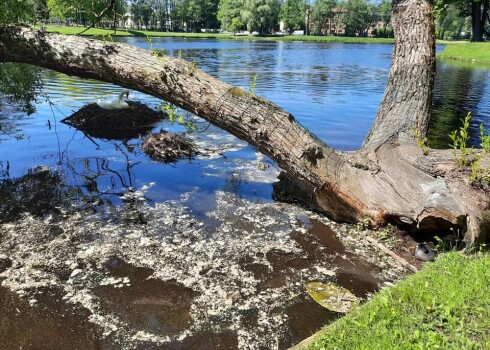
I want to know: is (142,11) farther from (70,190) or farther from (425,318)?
(425,318)

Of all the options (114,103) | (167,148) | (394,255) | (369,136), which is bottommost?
(394,255)

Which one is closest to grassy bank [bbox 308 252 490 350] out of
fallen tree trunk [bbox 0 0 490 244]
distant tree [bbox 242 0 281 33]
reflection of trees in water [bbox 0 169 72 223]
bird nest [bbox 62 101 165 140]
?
fallen tree trunk [bbox 0 0 490 244]

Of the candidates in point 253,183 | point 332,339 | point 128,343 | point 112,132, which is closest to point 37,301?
point 128,343

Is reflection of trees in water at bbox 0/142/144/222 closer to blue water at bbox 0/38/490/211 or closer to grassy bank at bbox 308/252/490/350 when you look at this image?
blue water at bbox 0/38/490/211

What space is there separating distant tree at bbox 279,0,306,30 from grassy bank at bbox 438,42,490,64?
298 feet

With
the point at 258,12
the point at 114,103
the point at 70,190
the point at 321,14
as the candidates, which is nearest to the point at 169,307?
the point at 70,190

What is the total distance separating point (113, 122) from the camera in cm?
1341

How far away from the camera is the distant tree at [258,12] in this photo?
370 ft

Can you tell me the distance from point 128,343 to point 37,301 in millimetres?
1443

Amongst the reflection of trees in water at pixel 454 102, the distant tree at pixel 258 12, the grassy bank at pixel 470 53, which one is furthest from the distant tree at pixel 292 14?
the reflection of trees in water at pixel 454 102

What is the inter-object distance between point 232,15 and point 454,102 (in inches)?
4499

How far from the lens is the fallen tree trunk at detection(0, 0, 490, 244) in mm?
6055

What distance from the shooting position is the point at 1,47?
8133mm

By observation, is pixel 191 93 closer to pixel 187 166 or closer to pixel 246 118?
pixel 246 118
